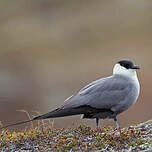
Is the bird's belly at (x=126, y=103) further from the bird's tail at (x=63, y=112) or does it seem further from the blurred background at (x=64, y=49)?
the blurred background at (x=64, y=49)

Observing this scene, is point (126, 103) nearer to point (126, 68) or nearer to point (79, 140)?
point (126, 68)

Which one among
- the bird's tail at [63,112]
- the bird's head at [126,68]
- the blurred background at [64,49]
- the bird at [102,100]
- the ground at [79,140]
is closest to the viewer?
the ground at [79,140]

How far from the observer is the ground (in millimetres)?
6551

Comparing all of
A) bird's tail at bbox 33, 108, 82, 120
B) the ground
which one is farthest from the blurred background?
the ground

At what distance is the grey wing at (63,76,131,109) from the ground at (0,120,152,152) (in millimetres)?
394

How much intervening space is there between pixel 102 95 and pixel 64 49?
2075cm

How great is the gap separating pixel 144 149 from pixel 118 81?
5.89ft

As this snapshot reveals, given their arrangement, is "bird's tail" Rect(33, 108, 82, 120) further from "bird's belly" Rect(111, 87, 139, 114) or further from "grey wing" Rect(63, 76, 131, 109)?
"bird's belly" Rect(111, 87, 139, 114)

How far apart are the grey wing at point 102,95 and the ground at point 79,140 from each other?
39cm

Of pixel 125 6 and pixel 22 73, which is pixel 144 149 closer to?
pixel 22 73

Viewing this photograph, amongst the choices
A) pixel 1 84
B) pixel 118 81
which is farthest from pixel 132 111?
pixel 118 81

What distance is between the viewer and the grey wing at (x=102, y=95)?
7.61 m

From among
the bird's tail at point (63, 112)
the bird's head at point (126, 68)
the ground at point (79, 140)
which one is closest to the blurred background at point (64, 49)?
the bird's head at point (126, 68)

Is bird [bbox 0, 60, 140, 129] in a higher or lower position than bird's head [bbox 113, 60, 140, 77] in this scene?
lower
